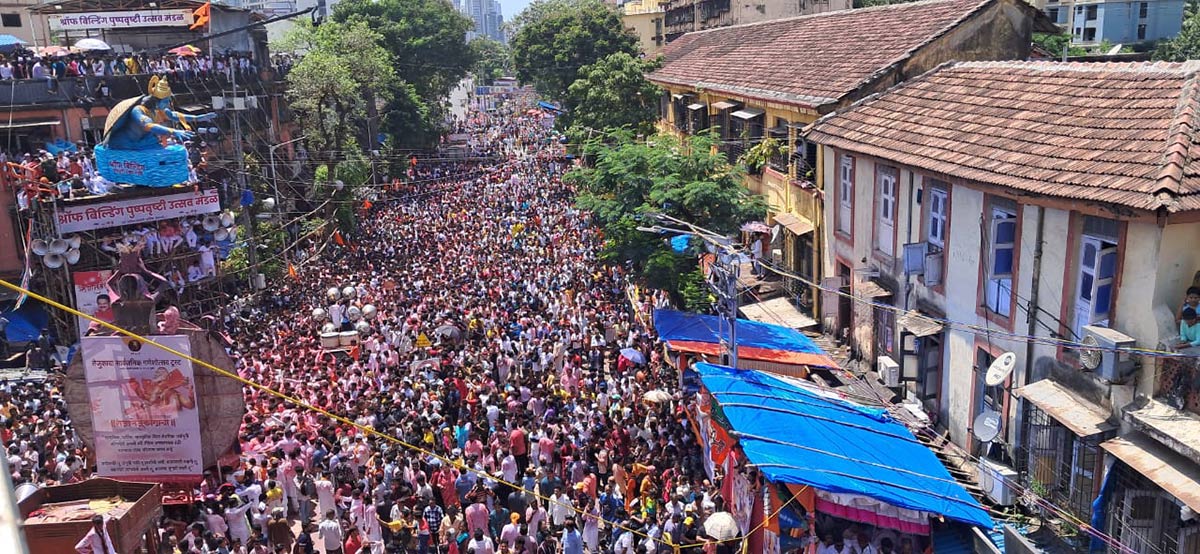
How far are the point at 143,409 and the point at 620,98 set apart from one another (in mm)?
25879

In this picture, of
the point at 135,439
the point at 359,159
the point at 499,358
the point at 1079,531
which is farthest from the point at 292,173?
the point at 1079,531

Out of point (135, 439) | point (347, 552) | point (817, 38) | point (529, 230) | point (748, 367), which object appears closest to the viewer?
point (347, 552)

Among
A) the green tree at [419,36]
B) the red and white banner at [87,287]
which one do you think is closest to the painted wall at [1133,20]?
the green tree at [419,36]

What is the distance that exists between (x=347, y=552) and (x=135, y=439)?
11.5ft

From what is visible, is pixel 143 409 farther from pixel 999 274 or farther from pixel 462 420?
pixel 999 274

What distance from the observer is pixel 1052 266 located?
11.4 metres

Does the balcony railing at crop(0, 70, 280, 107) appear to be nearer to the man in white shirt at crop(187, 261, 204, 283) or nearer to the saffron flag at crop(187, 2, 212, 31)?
the saffron flag at crop(187, 2, 212, 31)

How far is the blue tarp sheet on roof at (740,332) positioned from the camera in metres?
17.3

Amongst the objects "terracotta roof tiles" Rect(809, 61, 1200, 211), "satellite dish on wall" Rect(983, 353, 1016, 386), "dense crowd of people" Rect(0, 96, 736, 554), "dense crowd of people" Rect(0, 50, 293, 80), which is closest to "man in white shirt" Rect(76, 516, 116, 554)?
"dense crowd of people" Rect(0, 96, 736, 554)

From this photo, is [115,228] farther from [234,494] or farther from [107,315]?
[234,494]

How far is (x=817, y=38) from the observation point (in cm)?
2453

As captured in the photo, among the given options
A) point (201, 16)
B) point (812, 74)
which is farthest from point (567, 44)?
point (812, 74)

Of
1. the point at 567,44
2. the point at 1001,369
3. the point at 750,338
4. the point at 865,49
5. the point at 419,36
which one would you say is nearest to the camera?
the point at 1001,369

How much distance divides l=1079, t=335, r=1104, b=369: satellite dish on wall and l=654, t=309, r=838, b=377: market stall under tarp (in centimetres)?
608
